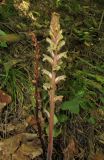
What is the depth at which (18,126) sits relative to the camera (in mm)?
2979

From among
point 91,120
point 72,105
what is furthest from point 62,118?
point 91,120

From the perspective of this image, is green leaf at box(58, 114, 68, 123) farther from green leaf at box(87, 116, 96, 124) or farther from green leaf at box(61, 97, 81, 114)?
green leaf at box(87, 116, 96, 124)

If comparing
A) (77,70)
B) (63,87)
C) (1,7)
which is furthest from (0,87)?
(1,7)

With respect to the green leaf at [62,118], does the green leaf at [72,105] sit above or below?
above

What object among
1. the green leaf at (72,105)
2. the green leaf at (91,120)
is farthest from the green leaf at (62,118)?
the green leaf at (91,120)

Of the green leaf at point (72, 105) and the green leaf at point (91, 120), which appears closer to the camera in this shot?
the green leaf at point (72, 105)

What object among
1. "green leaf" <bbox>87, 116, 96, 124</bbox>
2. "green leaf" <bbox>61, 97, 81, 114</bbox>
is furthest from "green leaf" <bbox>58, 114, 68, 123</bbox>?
"green leaf" <bbox>87, 116, 96, 124</bbox>

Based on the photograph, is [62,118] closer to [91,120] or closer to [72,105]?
[72,105]

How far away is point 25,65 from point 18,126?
2.22ft

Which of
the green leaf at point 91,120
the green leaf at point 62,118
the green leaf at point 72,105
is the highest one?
the green leaf at point 72,105

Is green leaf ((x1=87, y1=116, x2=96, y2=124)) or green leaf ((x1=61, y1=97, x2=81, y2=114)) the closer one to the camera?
green leaf ((x1=61, y1=97, x2=81, y2=114))

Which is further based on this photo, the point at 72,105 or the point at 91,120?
the point at 91,120

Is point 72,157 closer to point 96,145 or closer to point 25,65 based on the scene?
point 96,145

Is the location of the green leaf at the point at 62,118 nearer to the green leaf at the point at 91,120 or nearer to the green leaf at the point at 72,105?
the green leaf at the point at 72,105
